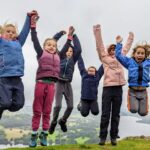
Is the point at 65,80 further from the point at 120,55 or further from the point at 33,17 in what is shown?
the point at 33,17

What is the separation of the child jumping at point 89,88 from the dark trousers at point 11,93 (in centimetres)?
534

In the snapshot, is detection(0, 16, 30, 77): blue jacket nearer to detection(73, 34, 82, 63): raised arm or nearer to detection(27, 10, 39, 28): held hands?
detection(27, 10, 39, 28): held hands

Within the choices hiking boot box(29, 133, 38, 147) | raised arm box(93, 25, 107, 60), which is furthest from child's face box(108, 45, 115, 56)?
hiking boot box(29, 133, 38, 147)

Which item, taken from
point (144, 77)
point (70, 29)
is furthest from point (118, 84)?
point (70, 29)

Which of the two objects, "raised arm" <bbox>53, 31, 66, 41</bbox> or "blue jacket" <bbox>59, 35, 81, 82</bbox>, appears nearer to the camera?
Answer: "raised arm" <bbox>53, 31, 66, 41</bbox>

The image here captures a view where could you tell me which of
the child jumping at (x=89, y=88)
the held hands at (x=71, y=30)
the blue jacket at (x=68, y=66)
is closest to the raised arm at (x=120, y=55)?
the held hands at (x=71, y=30)

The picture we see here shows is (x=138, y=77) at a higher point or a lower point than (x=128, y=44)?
lower

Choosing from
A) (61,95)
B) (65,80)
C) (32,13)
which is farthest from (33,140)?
(32,13)

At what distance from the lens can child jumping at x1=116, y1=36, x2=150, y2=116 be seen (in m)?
14.5

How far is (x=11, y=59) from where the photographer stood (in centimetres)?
1272

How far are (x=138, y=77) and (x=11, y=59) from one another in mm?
4298

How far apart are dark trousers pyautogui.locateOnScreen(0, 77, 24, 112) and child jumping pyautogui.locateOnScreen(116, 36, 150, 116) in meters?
3.44

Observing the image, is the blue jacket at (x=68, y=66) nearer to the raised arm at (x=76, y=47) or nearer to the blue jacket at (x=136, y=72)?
the raised arm at (x=76, y=47)

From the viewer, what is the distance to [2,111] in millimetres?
12930
